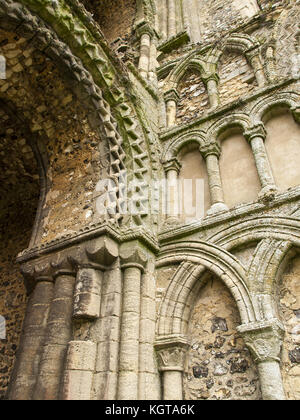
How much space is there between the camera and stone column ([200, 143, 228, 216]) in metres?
4.48

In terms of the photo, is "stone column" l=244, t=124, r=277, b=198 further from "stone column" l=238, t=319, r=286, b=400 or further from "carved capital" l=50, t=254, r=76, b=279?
"carved capital" l=50, t=254, r=76, b=279

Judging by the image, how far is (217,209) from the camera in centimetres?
443

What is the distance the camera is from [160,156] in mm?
5484

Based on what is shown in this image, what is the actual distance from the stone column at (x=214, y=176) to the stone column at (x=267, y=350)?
1562 millimetres

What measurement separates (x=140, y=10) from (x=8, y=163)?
544 centimetres

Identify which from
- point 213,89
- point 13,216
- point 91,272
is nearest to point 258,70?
point 213,89

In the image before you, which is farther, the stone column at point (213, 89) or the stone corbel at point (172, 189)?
the stone column at point (213, 89)

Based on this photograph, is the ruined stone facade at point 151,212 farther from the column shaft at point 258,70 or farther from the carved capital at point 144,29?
the carved capital at point 144,29

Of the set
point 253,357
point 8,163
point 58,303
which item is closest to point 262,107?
point 253,357

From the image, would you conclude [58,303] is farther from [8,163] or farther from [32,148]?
[8,163]

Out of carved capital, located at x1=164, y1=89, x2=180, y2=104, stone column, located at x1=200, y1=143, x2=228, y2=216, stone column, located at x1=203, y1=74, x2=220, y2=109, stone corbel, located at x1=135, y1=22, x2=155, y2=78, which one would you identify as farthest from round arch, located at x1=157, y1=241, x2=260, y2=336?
stone corbel, located at x1=135, y1=22, x2=155, y2=78

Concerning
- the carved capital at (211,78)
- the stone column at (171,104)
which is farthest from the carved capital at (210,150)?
the carved capital at (211,78)

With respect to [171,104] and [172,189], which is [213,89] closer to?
[171,104]

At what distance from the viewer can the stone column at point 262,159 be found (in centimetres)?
414
